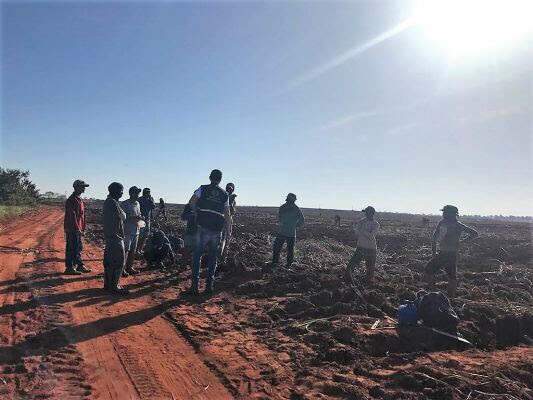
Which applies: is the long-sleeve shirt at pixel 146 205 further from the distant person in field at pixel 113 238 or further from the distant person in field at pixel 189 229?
the distant person in field at pixel 113 238

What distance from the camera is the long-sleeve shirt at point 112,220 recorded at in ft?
24.9

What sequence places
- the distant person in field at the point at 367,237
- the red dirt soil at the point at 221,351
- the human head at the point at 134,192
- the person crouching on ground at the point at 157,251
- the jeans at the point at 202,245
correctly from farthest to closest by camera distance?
the person crouching on ground at the point at 157,251 < the distant person in field at the point at 367,237 < the human head at the point at 134,192 < the jeans at the point at 202,245 < the red dirt soil at the point at 221,351

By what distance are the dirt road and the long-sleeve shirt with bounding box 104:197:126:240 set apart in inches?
41.0

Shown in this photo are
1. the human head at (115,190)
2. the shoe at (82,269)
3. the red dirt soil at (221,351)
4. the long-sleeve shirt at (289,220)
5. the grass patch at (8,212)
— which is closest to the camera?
the red dirt soil at (221,351)

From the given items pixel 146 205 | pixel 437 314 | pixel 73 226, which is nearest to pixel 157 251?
pixel 146 205

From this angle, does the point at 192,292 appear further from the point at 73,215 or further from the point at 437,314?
the point at 437,314

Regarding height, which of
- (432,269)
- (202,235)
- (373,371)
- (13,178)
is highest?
(13,178)

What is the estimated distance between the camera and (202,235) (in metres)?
7.83

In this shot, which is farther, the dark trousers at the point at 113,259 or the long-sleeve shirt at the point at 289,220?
the long-sleeve shirt at the point at 289,220

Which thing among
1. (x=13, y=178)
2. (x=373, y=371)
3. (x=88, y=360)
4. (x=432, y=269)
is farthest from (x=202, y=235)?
(x=13, y=178)

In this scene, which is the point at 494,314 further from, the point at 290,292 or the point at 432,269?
the point at 290,292

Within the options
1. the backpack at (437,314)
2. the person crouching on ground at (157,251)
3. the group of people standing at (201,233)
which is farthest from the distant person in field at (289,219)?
the backpack at (437,314)

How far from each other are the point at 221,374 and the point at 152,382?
2.31 feet

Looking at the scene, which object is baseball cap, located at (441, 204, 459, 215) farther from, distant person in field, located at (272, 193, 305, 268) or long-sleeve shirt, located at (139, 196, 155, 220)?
long-sleeve shirt, located at (139, 196, 155, 220)
